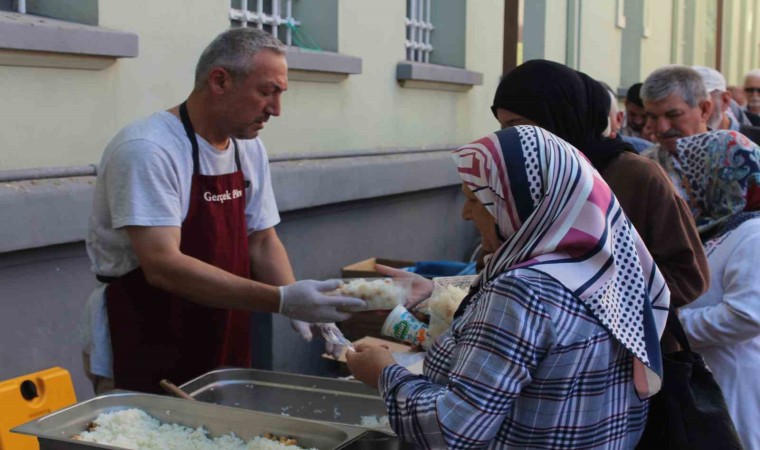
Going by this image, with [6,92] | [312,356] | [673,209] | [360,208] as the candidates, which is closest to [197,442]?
[673,209]

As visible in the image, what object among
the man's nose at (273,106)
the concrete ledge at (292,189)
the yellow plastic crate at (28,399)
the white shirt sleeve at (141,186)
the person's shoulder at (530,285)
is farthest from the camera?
the concrete ledge at (292,189)

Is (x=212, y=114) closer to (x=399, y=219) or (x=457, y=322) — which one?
(x=457, y=322)

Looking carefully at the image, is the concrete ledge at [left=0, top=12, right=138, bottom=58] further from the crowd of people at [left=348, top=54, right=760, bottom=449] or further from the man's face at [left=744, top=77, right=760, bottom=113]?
the man's face at [left=744, top=77, right=760, bottom=113]

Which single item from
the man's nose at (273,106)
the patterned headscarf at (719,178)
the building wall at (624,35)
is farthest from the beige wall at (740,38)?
the man's nose at (273,106)

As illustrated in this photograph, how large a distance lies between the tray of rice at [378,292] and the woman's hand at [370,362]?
0.48 meters

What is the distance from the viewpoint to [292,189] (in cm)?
546

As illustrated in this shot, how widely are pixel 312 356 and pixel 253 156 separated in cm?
285

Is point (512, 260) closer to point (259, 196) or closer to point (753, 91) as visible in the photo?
point (259, 196)

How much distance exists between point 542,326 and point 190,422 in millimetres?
1049

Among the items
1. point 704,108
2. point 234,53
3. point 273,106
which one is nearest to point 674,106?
point 704,108

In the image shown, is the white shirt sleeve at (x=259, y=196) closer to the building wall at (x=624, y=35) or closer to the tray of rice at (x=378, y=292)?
the tray of rice at (x=378, y=292)

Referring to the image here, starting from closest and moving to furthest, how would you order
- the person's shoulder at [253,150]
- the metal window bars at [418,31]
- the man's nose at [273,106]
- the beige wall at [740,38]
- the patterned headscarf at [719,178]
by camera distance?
the man's nose at [273,106] → the person's shoulder at [253,150] → the patterned headscarf at [719,178] → the metal window bars at [418,31] → the beige wall at [740,38]

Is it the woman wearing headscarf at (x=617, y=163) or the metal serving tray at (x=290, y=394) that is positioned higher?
the woman wearing headscarf at (x=617, y=163)

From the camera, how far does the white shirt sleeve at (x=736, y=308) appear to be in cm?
349
